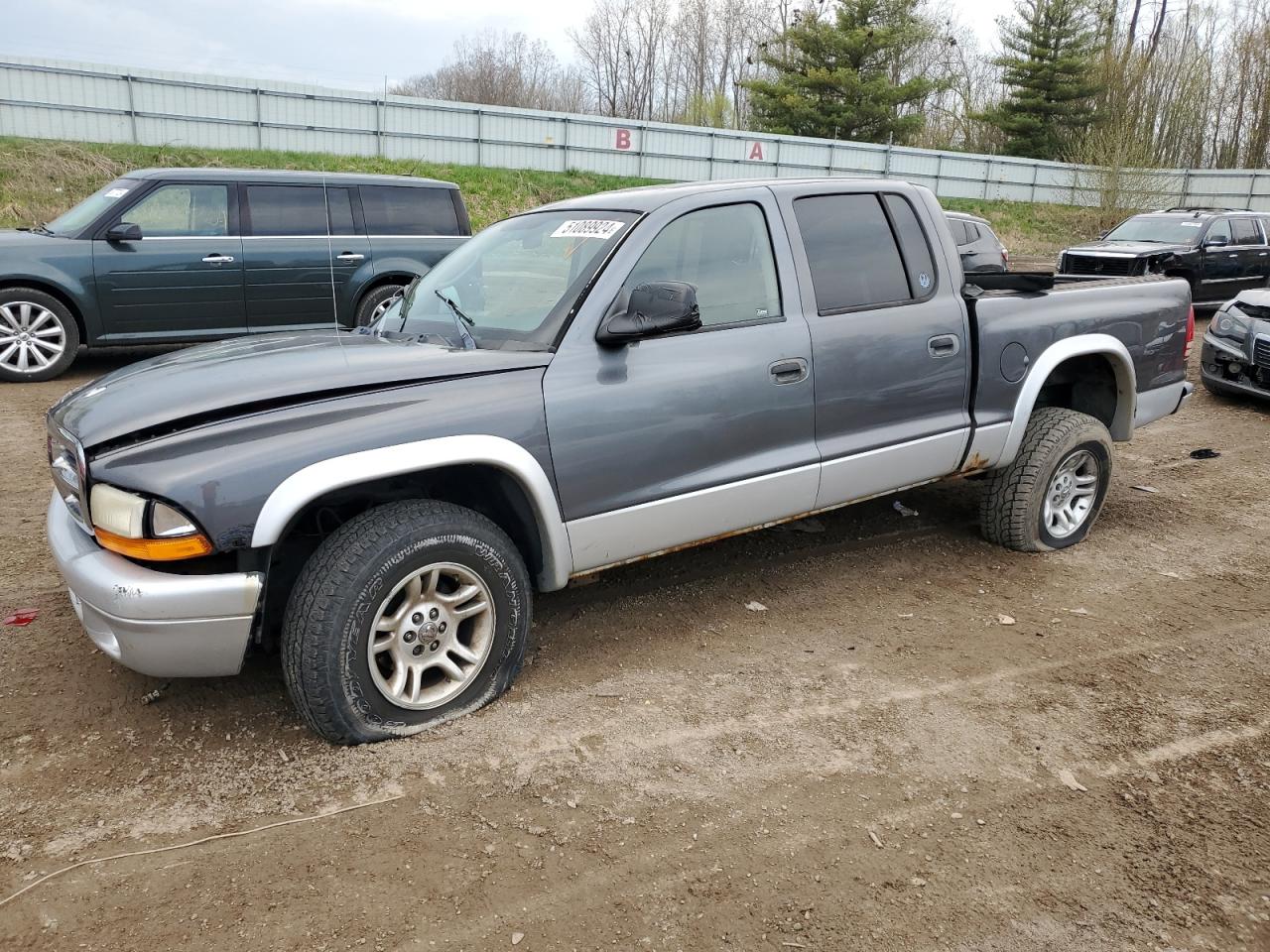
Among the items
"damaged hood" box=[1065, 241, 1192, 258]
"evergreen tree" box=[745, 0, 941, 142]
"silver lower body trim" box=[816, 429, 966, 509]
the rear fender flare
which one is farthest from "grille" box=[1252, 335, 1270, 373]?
"evergreen tree" box=[745, 0, 941, 142]

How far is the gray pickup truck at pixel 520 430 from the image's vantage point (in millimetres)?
2826

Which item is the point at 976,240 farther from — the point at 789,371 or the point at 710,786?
the point at 710,786

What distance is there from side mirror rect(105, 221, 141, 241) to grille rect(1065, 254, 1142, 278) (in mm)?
13151

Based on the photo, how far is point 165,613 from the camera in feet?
9.04

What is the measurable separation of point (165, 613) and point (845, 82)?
131 ft

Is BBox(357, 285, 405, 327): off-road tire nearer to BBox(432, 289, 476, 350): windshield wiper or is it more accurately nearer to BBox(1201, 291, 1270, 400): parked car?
BBox(432, 289, 476, 350): windshield wiper

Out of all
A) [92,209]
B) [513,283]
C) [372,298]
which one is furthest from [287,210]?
[513,283]

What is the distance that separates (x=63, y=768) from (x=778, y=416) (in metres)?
2.81

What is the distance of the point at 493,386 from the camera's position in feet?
10.5

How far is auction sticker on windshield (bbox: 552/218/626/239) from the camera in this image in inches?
145

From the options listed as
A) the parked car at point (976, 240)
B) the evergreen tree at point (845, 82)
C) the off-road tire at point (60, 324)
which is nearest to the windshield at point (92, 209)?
the off-road tire at point (60, 324)

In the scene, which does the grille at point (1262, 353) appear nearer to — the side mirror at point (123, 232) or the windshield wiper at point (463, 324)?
the windshield wiper at point (463, 324)

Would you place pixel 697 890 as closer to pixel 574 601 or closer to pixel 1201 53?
pixel 574 601

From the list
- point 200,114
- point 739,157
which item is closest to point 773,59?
point 739,157
